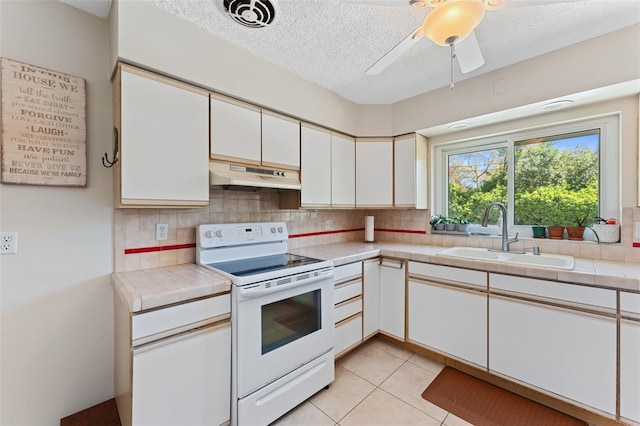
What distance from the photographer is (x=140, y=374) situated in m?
1.19

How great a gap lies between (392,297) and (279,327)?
1.17 m

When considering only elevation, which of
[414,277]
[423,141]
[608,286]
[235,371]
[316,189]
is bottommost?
[235,371]

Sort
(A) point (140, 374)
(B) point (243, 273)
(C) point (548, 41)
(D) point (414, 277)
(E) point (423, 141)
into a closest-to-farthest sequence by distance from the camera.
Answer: (A) point (140, 374), (B) point (243, 273), (C) point (548, 41), (D) point (414, 277), (E) point (423, 141)

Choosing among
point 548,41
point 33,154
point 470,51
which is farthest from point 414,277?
point 33,154

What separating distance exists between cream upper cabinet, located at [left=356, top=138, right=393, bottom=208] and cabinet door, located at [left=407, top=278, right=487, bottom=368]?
3.06ft

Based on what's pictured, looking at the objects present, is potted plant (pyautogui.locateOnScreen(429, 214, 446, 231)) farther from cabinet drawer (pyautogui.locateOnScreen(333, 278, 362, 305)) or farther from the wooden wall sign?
the wooden wall sign

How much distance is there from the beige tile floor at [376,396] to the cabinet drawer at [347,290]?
545 mm

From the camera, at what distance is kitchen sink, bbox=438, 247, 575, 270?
183 cm

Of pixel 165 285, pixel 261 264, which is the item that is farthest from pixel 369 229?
pixel 165 285

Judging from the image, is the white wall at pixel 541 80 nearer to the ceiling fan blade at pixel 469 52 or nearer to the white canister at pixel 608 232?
the ceiling fan blade at pixel 469 52

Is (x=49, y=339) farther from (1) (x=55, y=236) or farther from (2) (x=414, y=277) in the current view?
(2) (x=414, y=277)

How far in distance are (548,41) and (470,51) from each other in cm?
81

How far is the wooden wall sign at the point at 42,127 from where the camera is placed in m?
1.36

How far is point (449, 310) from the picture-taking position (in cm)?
205
